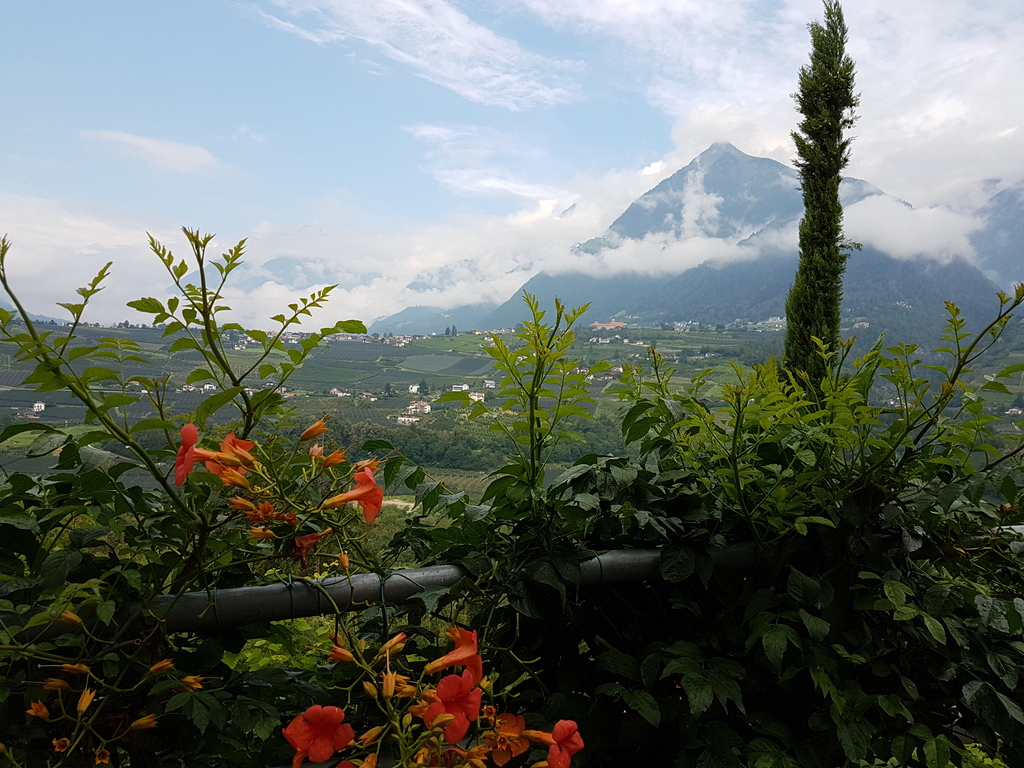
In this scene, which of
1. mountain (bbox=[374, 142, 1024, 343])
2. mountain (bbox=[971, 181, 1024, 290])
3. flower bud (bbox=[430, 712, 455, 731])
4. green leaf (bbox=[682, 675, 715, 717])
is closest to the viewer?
flower bud (bbox=[430, 712, 455, 731])

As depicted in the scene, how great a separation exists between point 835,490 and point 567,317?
599mm

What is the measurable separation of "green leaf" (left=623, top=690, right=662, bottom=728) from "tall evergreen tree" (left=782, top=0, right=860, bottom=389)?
8018 millimetres

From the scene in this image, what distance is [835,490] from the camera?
43.1 inches

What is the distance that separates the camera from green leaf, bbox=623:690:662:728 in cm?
86

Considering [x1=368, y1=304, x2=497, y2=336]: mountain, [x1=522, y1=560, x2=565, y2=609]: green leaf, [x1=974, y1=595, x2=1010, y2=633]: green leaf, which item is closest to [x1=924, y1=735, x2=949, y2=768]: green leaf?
[x1=974, y1=595, x2=1010, y2=633]: green leaf

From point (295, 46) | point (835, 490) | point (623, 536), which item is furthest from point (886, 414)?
point (295, 46)

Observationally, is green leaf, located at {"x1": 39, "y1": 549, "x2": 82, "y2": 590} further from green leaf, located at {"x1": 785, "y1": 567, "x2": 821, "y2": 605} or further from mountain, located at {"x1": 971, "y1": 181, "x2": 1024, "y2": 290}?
mountain, located at {"x1": 971, "y1": 181, "x2": 1024, "y2": 290}

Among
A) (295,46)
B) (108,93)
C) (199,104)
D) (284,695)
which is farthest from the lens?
(199,104)

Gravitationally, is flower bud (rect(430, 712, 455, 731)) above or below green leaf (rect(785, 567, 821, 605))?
above

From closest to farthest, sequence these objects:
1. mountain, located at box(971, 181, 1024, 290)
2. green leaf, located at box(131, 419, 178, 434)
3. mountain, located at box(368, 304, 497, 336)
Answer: green leaf, located at box(131, 419, 178, 434) < mountain, located at box(368, 304, 497, 336) < mountain, located at box(971, 181, 1024, 290)

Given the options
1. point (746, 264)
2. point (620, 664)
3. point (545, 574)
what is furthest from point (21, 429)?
point (746, 264)

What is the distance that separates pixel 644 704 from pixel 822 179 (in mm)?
9881

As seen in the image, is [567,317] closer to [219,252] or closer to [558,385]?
[558,385]

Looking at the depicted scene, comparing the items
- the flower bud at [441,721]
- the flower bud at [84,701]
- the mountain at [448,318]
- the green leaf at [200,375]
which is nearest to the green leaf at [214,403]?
the green leaf at [200,375]
